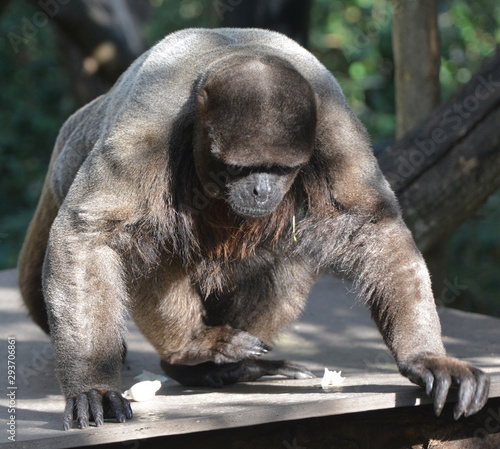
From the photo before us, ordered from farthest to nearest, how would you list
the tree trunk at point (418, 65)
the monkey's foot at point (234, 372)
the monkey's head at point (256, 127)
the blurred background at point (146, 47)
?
1. the blurred background at point (146, 47)
2. the tree trunk at point (418, 65)
3. the monkey's foot at point (234, 372)
4. the monkey's head at point (256, 127)

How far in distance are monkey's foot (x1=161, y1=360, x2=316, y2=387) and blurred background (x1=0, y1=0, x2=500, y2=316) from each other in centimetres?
392

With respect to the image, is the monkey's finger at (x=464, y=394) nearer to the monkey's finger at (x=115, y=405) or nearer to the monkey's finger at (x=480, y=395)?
the monkey's finger at (x=480, y=395)

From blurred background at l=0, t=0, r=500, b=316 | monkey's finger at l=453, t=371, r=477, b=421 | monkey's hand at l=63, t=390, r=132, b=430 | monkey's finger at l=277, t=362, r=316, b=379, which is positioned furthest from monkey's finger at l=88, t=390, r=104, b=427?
blurred background at l=0, t=0, r=500, b=316

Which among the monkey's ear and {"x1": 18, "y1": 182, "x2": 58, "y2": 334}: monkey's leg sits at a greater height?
the monkey's ear

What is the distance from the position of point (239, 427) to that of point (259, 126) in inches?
54.2

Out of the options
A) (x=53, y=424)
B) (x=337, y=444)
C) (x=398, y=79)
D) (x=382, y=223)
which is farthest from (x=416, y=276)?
(x=398, y=79)

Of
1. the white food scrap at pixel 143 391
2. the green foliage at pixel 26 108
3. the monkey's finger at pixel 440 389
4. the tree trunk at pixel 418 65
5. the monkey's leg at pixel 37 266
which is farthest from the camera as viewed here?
the green foliage at pixel 26 108

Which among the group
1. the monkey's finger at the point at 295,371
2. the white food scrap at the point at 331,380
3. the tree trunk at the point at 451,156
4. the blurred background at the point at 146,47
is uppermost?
the blurred background at the point at 146,47

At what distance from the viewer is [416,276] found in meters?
3.93

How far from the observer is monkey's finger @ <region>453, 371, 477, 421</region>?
3.47 meters

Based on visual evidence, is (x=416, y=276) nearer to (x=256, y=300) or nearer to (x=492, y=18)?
(x=256, y=300)

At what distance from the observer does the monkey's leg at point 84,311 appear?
364 cm

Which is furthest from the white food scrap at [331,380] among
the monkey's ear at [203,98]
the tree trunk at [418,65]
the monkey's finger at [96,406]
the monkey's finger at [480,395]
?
the tree trunk at [418,65]

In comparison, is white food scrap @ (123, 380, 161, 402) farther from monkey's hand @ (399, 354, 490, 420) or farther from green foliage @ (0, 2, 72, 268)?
green foliage @ (0, 2, 72, 268)
